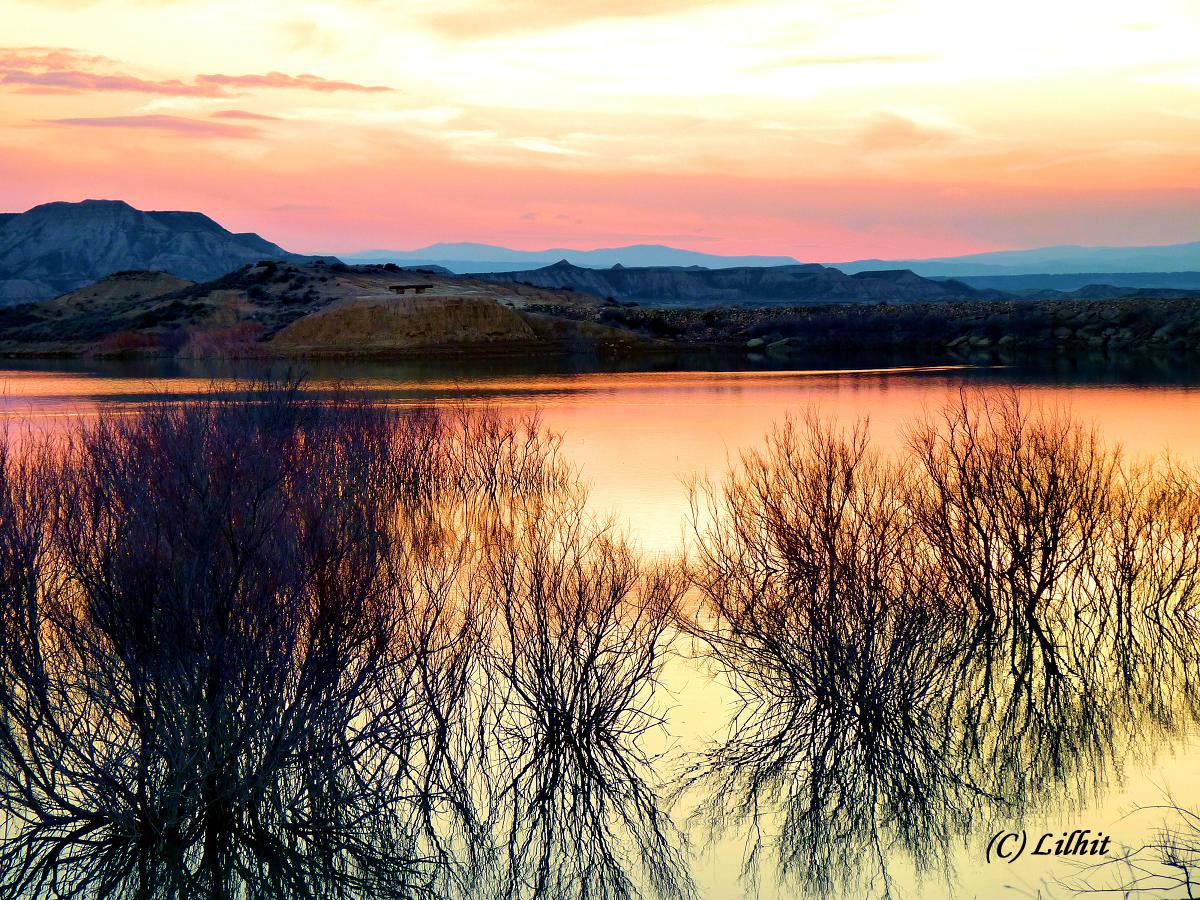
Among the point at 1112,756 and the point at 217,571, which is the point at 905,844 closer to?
the point at 1112,756

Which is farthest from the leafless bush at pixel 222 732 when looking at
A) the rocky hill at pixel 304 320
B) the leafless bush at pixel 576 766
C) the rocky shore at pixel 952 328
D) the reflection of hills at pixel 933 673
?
the rocky hill at pixel 304 320

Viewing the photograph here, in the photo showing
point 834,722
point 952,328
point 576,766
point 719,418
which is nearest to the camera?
point 576,766

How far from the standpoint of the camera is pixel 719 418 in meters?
43.7

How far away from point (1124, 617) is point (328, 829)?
11074mm

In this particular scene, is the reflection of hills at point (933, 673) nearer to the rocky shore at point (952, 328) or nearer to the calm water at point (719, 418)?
the calm water at point (719, 418)

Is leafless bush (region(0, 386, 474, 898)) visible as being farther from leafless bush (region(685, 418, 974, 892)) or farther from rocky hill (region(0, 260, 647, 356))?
rocky hill (region(0, 260, 647, 356))

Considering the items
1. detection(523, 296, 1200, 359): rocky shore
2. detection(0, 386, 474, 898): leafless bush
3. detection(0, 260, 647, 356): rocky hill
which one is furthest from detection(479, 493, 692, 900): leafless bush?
detection(0, 260, 647, 356): rocky hill

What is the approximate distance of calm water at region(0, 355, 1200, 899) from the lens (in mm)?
9961

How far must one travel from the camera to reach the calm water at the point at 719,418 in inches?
392

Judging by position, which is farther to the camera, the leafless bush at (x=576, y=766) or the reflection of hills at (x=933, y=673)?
the reflection of hills at (x=933, y=673)

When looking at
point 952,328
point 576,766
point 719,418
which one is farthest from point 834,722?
point 952,328

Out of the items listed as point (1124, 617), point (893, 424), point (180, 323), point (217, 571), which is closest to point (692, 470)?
point (893, 424)

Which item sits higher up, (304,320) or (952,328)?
(304,320)

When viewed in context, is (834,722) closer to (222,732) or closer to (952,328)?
(222,732)
